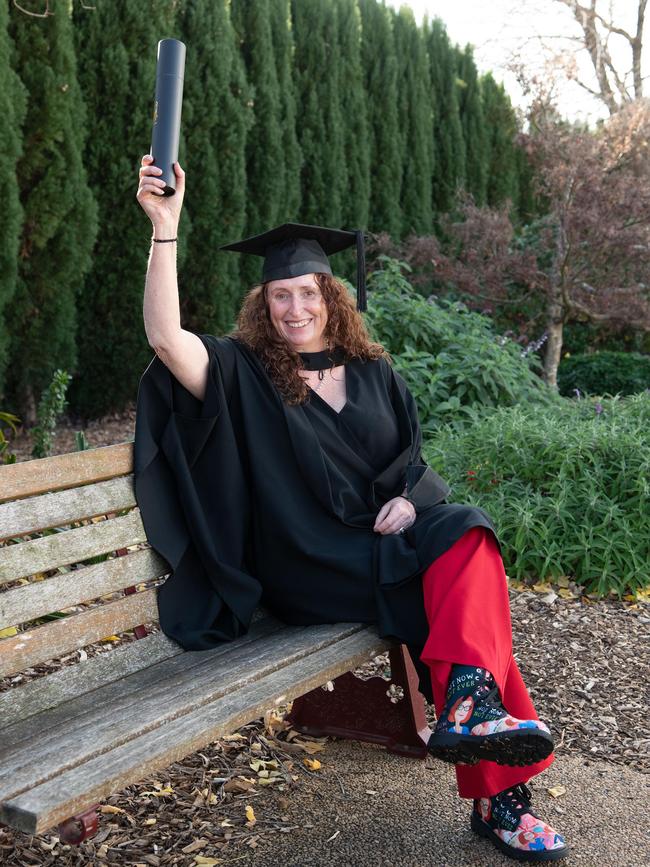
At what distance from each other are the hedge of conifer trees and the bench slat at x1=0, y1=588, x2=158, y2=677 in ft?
12.3

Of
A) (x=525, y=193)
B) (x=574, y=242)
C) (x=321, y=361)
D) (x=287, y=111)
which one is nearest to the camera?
(x=321, y=361)

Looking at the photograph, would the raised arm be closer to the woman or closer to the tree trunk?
the woman

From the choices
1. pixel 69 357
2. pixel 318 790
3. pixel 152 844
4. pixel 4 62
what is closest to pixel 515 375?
pixel 69 357

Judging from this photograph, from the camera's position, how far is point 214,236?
7.44 metres

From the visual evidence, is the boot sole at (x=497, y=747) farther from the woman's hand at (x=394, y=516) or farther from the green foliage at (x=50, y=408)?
the green foliage at (x=50, y=408)

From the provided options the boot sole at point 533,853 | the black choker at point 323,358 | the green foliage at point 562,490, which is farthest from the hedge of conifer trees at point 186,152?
the boot sole at point 533,853

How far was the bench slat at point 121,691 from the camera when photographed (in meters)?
2.15

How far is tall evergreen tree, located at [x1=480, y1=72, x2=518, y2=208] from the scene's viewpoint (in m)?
11.5

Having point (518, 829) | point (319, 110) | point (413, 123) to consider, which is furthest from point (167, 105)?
point (413, 123)

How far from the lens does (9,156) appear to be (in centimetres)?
577

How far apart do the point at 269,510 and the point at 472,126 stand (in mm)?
9392

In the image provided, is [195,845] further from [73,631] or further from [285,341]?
[285,341]

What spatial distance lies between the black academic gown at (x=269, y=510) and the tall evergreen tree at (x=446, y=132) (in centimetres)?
827

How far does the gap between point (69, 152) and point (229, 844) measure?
4815 millimetres
